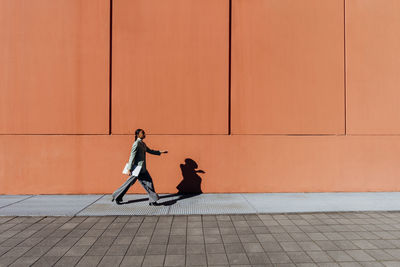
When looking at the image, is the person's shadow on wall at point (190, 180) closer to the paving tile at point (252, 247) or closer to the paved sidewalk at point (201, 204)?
the paved sidewalk at point (201, 204)

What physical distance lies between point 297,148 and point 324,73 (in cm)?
215

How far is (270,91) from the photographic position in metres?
6.43

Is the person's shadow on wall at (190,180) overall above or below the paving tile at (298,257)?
above

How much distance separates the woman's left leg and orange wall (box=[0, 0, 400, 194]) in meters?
0.89

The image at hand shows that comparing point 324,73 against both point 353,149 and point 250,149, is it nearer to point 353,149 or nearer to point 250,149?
point 353,149

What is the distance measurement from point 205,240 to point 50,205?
3.64 metres

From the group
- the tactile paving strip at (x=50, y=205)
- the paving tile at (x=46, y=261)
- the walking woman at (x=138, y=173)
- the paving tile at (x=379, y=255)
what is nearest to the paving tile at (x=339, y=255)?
the paving tile at (x=379, y=255)

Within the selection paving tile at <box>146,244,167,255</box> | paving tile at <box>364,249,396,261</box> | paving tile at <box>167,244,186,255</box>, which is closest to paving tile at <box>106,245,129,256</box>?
paving tile at <box>146,244,167,255</box>

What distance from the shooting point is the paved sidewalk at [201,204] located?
4766 millimetres

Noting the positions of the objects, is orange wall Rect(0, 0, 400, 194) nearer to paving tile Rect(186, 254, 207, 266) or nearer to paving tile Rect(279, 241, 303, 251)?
paving tile Rect(279, 241, 303, 251)

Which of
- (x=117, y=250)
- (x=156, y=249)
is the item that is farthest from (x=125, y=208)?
(x=156, y=249)

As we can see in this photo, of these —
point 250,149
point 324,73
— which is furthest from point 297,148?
point 324,73

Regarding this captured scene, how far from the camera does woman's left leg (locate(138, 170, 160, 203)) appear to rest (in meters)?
5.16

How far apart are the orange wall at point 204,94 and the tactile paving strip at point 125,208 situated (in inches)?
30.6
